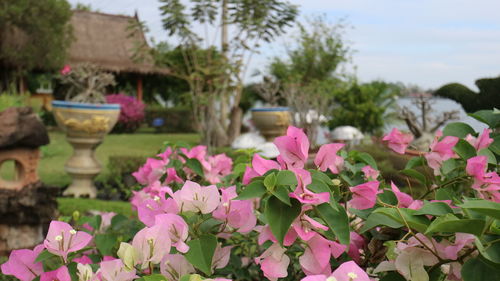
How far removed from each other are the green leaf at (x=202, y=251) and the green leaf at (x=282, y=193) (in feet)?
0.52

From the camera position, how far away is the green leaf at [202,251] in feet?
2.70

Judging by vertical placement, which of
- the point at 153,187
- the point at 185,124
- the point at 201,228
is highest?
the point at 201,228

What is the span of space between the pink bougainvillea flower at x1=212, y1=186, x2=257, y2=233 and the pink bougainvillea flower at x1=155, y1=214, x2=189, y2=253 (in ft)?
0.28

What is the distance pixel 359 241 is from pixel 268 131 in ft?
31.0

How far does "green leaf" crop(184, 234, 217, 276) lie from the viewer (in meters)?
0.82

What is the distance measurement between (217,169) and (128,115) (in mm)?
15872

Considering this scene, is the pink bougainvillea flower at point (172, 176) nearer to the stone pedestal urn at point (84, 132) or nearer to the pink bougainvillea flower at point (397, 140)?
the pink bougainvillea flower at point (397, 140)

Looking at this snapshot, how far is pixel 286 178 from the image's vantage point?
75 centimetres

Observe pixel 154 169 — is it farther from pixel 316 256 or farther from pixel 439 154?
pixel 316 256

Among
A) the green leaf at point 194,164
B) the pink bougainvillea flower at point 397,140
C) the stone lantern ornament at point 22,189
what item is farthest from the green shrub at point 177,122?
the pink bougainvillea flower at point 397,140

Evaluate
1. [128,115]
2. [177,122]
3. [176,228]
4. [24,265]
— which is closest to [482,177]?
[176,228]

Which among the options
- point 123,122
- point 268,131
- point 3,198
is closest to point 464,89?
point 3,198

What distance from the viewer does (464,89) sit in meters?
1.89

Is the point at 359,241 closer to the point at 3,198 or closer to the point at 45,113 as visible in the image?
the point at 3,198
